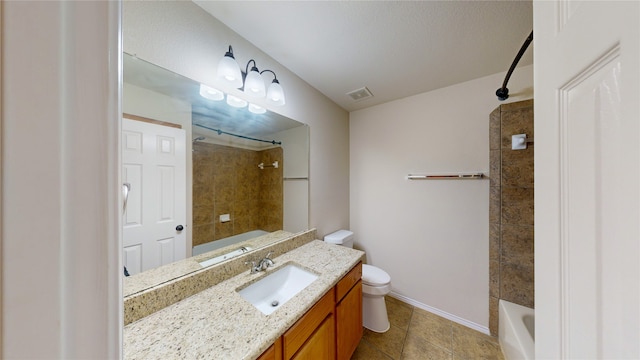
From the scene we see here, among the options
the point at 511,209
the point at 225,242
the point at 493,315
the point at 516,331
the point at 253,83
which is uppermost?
the point at 253,83

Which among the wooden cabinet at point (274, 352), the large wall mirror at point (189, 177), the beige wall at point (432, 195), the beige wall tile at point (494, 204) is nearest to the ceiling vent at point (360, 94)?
the beige wall at point (432, 195)

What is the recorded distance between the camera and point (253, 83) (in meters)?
1.28

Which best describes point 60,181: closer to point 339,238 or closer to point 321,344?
point 321,344

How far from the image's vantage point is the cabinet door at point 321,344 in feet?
3.02

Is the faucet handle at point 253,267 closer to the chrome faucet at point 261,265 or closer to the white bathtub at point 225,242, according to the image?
the chrome faucet at point 261,265

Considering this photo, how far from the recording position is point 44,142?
0.20 metres

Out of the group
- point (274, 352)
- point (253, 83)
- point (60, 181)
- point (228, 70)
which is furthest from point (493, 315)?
point (228, 70)

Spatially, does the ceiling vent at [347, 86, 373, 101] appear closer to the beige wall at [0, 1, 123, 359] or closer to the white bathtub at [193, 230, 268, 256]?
the white bathtub at [193, 230, 268, 256]

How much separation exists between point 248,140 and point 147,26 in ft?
2.43

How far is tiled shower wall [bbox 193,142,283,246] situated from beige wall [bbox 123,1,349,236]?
0.38 metres

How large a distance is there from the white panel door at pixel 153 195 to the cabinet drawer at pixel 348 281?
3.04 feet

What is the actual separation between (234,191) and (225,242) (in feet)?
1.12
